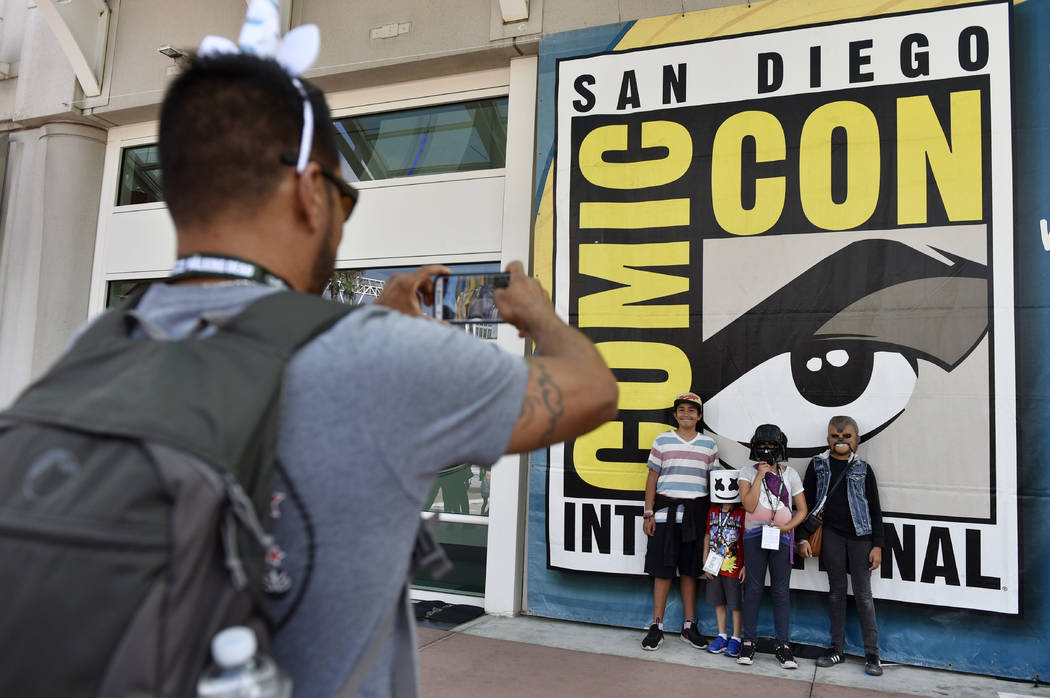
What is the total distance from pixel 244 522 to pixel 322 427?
0.15 metres

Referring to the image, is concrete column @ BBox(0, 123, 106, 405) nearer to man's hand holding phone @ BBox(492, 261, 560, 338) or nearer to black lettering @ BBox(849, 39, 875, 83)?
black lettering @ BBox(849, 39, 875, 83)

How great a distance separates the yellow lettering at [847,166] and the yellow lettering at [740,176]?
192 mm

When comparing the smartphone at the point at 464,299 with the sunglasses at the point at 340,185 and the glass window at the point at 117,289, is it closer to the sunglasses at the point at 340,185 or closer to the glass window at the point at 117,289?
the sunglasses at the point at 340,185

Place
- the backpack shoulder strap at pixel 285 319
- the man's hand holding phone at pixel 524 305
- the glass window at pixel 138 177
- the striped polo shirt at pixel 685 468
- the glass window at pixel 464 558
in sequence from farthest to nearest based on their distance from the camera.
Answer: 1. the glass window at pixel 138 177
2. the glass window at pixel 464 558
3. the striped polo shirt at pixel 685 468
4. the man's hand holding phone at pixel 524 305
5. the backpack shoulder strap at pixel 285 319

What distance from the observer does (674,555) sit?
18.1 feet

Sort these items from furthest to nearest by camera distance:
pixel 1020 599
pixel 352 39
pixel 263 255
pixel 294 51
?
pixel 352 39 → pixel 1020 599 → pixel 294 51 → pixel 263 255

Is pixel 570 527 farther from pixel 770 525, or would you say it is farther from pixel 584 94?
pixel 584 94

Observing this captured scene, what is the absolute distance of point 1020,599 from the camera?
4859 millimetres

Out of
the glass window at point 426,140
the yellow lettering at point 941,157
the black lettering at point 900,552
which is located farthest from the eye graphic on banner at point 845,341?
the glass window at point 426,140

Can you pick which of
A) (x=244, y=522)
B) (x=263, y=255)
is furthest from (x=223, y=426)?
(x=263, y=255)

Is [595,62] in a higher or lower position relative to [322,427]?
higher

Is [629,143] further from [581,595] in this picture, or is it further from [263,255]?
[263,255]

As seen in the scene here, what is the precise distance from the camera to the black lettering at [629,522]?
Result: 5836 millimetres

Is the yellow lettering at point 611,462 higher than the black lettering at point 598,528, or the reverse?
the yellow lettering at point 611,462
